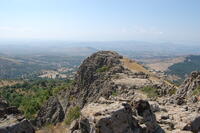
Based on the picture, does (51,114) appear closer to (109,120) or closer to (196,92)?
(196,92)

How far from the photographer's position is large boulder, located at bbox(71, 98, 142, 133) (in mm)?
16922

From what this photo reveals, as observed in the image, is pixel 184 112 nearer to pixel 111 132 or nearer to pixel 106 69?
pixel 111 132

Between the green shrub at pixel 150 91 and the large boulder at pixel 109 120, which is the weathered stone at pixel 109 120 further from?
the green shrub at pixel 150 91

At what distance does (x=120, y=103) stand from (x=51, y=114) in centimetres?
3547

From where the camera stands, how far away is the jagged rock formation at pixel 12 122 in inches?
647

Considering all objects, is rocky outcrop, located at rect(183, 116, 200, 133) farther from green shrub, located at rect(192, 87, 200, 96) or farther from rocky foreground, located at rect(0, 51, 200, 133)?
green shrub, located at rect(192, 87, 200, 96)

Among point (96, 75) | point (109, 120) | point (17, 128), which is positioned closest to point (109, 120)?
point (109, 120)

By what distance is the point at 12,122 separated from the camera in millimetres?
17062

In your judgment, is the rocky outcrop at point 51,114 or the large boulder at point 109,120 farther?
the rocky outcrop at point 51,114

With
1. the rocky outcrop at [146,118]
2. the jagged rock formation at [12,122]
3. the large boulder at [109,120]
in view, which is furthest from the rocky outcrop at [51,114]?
the large boulder at [109,120]

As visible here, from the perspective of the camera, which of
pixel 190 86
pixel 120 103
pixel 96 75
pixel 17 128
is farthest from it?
pixel 96 75

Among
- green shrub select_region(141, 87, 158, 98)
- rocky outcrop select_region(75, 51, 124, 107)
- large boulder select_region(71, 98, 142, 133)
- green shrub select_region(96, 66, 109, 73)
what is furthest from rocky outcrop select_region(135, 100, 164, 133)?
green shrub select_region(96, 66, 109, 73)

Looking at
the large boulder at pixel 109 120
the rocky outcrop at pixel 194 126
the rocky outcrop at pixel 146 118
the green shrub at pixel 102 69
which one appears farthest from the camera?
the green shrub at pixel 102 69

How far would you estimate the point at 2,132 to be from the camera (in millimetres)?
16000
